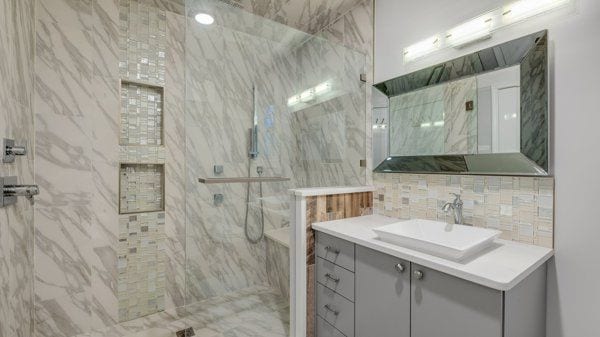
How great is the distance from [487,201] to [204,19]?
1.99m

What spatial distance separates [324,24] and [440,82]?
1.25 metres

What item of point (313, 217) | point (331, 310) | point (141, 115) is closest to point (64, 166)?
point (141, 115)

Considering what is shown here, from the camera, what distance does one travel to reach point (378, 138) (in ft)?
6.43

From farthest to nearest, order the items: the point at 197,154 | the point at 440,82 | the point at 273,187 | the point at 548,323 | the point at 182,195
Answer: the point at 182,195 → the point at 273,187 → the point at 197,154 → the point at 440,82 → the point at 548,323

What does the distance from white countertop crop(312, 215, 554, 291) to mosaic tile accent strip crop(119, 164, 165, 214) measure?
157cm

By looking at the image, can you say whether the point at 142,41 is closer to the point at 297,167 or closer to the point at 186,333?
the point at 297,167

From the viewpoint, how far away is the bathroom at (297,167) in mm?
1146

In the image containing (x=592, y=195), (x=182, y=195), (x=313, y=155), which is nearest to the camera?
(x=592, y=195)

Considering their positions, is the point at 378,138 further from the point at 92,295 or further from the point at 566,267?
the point at 92,295

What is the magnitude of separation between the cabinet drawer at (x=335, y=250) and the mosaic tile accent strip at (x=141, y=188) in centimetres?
142

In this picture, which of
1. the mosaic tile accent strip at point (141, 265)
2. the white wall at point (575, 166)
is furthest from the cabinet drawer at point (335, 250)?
the mosaic tile accent strip at point (141, 265)

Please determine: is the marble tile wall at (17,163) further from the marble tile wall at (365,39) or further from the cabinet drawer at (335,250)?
the marble tile wall at (365,39)

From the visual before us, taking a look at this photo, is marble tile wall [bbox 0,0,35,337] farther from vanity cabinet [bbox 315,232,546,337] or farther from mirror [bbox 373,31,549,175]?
mirror [bbox 373,31,549,175]

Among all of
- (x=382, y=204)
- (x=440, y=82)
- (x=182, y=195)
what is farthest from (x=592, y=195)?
(x=182, y=195)
